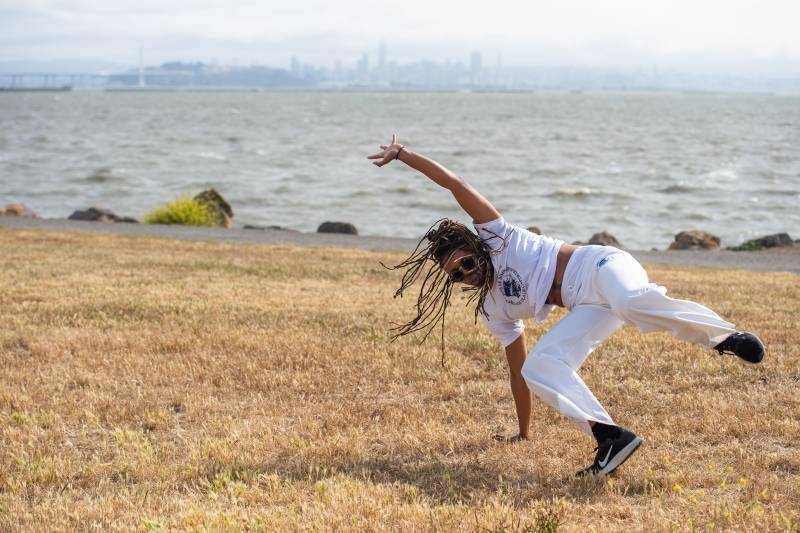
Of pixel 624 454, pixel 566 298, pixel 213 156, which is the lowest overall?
pixel 213 156

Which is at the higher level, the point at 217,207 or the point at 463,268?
the point at 463,268

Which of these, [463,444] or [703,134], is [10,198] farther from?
[703,134]

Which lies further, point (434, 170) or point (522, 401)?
point (522, 401)

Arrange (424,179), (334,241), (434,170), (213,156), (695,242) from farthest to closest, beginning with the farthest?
(213,156) → (424,179) → (695,242) → (334,241) → (434,170)

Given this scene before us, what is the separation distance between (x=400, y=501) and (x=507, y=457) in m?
0.95

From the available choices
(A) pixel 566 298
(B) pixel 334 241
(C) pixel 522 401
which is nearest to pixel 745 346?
(A) pixel 566 298

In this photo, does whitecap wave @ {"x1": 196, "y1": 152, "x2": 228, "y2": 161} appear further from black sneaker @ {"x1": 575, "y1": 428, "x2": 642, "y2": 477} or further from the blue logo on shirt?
black sneaker @ {"x1": 575, "y1": 428, "x2": 642, "y2": 477}

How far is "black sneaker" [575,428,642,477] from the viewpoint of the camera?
489 centimetres

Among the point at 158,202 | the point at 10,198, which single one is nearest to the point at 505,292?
the point at 158,202

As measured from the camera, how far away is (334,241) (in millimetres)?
18797

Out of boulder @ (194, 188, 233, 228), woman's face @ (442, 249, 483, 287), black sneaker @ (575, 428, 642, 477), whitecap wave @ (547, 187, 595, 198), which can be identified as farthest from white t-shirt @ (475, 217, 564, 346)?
whitecap wave @ (547, 187, 595, 198)

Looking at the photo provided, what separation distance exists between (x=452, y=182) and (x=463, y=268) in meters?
0.46

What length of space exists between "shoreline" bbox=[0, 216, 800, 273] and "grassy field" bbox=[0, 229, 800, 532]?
244 inches

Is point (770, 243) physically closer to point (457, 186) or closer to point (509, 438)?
point (509, 438)
